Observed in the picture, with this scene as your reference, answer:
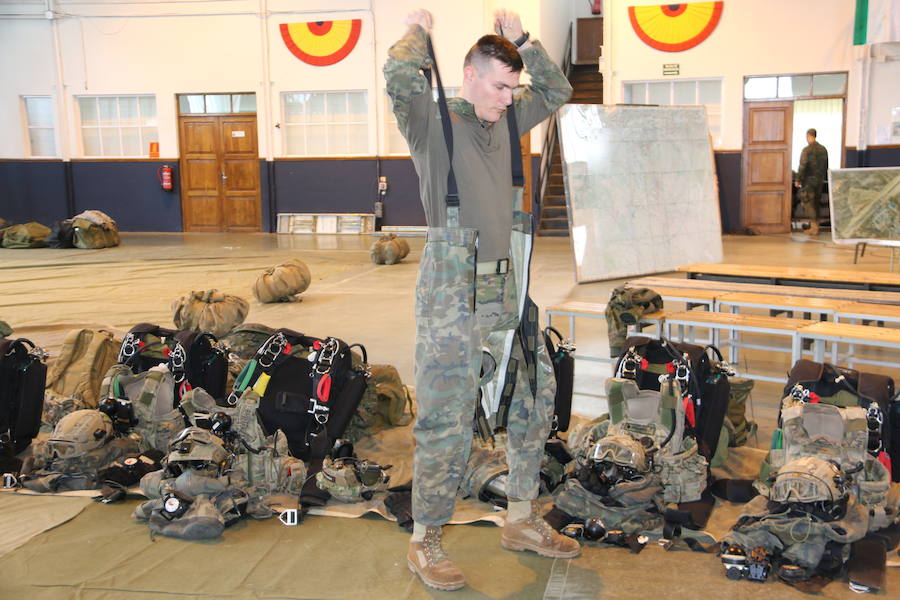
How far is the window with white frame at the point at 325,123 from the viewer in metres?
15.7

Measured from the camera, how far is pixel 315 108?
15891 mm

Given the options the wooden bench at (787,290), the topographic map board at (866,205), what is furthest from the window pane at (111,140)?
the wooden bench at (787,290)

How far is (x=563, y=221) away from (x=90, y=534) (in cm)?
1264

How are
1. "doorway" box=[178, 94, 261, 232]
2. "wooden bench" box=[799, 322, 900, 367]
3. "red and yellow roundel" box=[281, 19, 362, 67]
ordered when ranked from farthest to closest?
"doorway" box=[178, 94, 261, 232] → "red and yellow roundel" box=[281, 19, 362, 67] → "wooden bench" box=[799, 322, 900, 367]

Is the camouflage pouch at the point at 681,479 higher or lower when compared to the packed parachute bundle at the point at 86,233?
lower

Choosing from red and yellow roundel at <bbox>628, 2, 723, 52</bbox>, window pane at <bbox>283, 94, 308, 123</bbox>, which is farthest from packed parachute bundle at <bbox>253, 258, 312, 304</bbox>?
red and yellow roundel at <bbox>628, 2, 723, 52</bbox>

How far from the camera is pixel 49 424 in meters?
4.30

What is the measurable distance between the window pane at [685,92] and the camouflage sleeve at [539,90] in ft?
39.4

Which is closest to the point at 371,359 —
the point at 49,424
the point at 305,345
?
the point at 305,345

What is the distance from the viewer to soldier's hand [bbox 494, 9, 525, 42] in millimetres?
2791

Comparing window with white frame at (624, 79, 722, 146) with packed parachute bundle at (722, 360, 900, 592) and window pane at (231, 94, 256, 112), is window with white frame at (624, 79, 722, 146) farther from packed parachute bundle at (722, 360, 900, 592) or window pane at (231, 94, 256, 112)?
packed parachute bundle at (722, 360, 900, 592)

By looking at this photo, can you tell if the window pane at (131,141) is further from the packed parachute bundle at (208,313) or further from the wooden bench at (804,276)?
the wooden bench at (804,276)

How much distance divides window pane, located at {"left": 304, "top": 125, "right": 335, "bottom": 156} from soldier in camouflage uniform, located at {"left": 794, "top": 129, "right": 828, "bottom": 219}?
27.8 ft

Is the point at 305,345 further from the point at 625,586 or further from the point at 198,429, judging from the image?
the point at 625,586
